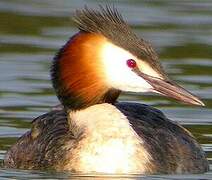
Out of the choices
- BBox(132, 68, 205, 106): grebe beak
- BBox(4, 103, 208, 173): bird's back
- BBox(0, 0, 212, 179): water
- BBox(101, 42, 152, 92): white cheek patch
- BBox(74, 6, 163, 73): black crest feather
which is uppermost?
BBox(74, 6, 163, 73): black crest feather

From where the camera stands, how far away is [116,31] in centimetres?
1486

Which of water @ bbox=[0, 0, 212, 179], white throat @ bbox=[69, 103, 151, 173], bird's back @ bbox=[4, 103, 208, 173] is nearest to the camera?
white throat @ bbox=[69, 103, 151, 173]

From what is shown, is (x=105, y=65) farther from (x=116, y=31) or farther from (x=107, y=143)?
(x=107, y=143)

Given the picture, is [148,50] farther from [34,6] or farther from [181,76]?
[34,6]

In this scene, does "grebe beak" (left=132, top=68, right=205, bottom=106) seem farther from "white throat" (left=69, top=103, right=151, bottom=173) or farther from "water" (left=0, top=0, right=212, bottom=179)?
"water" (left=0, top=0, right=212, bottom=179)

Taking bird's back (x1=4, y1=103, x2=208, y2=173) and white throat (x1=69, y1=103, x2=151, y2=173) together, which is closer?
white throat (x1=69, y1=103, x2=151, y2=173)

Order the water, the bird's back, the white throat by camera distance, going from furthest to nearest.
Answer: the water, the bird's back, the white throat

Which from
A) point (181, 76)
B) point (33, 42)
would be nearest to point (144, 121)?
point (181, 76)

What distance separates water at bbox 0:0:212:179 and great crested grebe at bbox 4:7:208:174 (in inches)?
9.6

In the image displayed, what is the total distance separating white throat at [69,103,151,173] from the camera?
48.2 feet

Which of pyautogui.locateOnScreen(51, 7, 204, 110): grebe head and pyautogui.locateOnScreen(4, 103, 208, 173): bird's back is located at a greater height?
pyautogui.locateOnScreen(51, 7, 204, 110): grebe head

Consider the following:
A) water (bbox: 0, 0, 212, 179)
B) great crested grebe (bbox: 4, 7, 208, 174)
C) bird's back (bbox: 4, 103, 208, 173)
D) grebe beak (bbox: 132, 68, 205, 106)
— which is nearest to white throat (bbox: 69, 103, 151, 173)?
great crested grebe (bbox: 4, 7, 208, 174)

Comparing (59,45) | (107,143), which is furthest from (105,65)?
(59,45)

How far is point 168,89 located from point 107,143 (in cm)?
81
